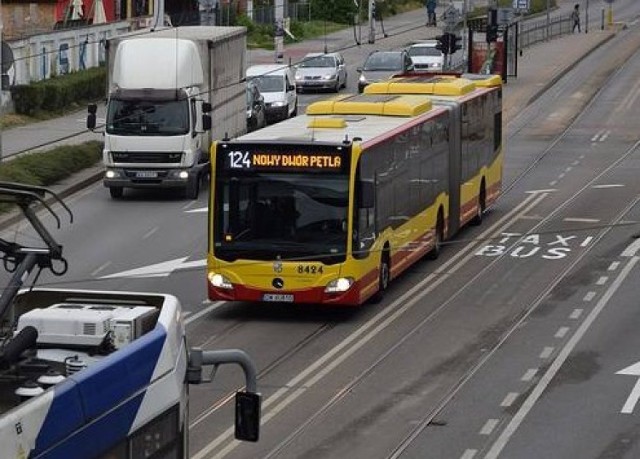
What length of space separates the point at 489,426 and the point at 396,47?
63.3m

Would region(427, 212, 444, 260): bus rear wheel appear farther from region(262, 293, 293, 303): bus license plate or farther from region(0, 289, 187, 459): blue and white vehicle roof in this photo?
region(0, 289, 187, 459): blue and white vehicle roof

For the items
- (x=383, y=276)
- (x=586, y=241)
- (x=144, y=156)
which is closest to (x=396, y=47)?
(x=144, y=156)

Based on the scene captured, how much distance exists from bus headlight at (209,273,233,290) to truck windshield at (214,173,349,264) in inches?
12.7

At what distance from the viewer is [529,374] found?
74.4 ft

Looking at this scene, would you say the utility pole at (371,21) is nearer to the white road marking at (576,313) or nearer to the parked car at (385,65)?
the parked car at (385,65)

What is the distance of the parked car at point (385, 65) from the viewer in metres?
61.8

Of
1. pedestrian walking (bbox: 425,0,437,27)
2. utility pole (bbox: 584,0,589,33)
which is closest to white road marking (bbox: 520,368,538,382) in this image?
utility pole (bbox: 584,0,589,33)

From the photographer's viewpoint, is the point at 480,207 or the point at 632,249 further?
the point at 480,207

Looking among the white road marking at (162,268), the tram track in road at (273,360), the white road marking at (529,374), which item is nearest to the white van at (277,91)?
the white road marking at (162,268)

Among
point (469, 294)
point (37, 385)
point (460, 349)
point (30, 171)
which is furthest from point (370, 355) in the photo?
point (30, 171)

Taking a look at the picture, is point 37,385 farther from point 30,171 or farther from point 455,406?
point 30,171

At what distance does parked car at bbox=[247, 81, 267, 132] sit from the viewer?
163 feet

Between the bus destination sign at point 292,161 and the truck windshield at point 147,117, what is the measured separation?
13423mm

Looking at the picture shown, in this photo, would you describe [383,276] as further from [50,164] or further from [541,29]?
[541,29]
